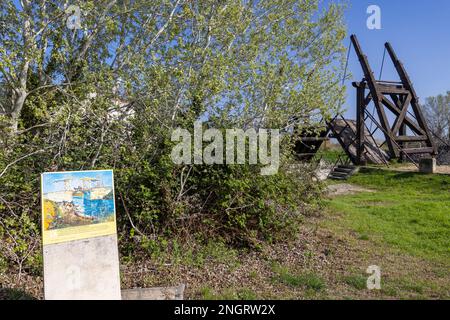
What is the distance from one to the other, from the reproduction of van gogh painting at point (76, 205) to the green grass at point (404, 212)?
495 centimetres

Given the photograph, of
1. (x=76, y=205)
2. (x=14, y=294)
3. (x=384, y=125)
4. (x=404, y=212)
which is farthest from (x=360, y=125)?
(x=14, y=294)

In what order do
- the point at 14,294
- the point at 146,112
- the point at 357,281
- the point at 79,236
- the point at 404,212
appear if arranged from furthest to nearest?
1. the point at 404,212
2. the point at 146,112
3. the point at 357,281
4. the point at 14,294
5. the point at 79,236

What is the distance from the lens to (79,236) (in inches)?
147

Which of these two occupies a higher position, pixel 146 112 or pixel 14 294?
pixel 146 112

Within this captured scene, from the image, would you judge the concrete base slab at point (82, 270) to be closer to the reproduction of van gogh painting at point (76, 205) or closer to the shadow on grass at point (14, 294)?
→ the reproduction of van gogh painting at point (76, 205)

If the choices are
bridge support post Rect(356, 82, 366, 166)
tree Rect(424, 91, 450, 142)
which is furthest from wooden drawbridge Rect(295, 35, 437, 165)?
tree Rect(424, 91, 450, 142)

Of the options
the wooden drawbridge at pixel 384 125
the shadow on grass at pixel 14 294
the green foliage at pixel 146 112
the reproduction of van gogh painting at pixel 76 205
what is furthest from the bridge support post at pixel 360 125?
the shadow on grass at pixel 14 294

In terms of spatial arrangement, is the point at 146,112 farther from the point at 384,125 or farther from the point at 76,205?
the point at 384,125

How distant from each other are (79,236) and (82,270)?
334 mm

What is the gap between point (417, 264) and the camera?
18.7 feet

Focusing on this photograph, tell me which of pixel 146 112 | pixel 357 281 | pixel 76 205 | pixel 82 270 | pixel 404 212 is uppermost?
pixel 146 112

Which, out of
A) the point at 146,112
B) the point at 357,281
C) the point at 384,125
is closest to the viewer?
the point at 357,281

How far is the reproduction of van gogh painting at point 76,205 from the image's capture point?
142 inches
